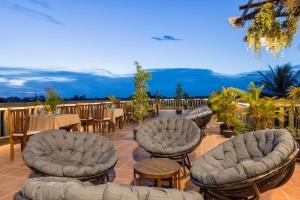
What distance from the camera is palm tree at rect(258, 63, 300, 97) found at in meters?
15.7

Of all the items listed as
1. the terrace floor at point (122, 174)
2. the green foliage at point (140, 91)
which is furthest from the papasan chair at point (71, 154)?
the green foliage at point (140, 91)

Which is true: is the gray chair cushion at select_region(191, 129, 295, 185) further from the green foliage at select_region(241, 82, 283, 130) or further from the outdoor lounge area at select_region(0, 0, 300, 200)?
the green foliage at select_region(241, 82, 283, 130)

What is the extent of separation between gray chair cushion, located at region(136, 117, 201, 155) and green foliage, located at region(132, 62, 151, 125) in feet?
8.38

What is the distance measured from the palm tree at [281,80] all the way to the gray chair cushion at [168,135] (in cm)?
1367

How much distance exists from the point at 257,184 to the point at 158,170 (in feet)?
3.43

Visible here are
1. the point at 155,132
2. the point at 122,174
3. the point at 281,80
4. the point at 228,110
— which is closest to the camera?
the point at 122,174

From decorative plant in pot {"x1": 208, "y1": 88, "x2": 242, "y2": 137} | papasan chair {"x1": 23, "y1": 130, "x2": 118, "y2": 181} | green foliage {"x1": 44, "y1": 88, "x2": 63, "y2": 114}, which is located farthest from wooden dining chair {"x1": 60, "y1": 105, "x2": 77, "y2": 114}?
papasan chair {"x1": 23, "y1": 130, "x2": 118, "y2": 181}

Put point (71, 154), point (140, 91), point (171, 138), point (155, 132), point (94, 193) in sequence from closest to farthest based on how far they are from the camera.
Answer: point (94, 193)
point (71, 154)
point (171, 138)
point (155, 132)
point (140, 91)

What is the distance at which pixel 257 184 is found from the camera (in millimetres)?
1752

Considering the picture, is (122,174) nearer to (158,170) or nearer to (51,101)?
(158,170)

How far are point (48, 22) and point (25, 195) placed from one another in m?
13.9

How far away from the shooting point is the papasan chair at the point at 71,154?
244 centimetres

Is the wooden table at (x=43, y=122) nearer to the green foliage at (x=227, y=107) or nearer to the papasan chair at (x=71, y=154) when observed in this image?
the papasan chair at (x=71, y=154)

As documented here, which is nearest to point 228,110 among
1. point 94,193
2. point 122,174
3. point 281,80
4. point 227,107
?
point 227,107
